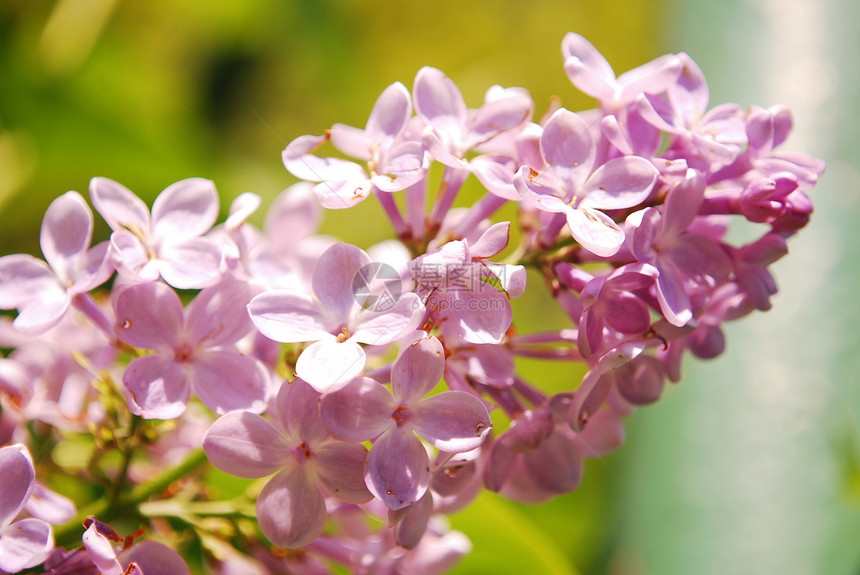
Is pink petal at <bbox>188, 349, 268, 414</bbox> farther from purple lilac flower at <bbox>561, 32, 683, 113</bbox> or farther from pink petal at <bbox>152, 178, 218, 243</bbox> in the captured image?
purple lilac flower at <bbox>561, 32, 683, 113</bbox>

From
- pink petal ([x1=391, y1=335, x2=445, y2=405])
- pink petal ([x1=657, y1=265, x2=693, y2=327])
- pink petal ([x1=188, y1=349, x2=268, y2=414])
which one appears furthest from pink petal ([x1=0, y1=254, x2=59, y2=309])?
pink petal ([x1=657, y1=265, x2=693, y2=327])

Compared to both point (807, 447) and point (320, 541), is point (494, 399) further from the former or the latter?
point (807, 447)

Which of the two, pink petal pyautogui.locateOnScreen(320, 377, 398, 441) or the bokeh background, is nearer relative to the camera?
pink petal pyautogui.locateOnScreen(320, 377, 398, 441)

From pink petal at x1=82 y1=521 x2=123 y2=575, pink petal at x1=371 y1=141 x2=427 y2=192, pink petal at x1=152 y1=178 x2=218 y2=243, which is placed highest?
pink petal at x1=371 y1=141 x2=427 y2=192

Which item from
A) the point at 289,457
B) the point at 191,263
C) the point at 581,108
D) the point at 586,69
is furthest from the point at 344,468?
the point at 581,108

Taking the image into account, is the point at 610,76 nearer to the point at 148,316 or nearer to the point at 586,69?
the point at 586,69

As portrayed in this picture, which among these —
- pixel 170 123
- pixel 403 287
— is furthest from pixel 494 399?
pixel 170 123
